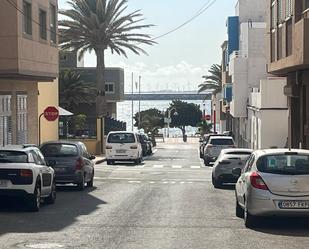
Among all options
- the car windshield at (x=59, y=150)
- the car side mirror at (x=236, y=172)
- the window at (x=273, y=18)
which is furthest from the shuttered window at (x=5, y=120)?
the car side mirror at (x=236, y=172)

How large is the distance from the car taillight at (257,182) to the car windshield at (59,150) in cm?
1101

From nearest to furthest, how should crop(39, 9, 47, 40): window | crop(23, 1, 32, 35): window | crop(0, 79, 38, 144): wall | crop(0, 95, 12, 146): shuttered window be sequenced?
crop(23, 1, 32, 35): window
crop(0, 95, 12, 146): shuttered window
crop(0, 79, 38, 144): wall
crop(39, 9, 47, 40): window

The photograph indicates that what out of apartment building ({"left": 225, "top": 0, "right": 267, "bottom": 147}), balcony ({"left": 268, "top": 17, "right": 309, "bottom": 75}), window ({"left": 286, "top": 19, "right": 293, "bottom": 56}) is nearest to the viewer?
balcony ({"left": 268, "top": 17, "right": 309, "bottom": 75})

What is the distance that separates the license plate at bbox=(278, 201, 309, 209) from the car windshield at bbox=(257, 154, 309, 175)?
555 millimetres

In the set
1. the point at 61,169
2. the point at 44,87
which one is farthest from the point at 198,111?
the point at 61,169

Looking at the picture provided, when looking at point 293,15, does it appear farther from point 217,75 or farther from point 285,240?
point 217,75

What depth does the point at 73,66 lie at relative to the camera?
91625 mm

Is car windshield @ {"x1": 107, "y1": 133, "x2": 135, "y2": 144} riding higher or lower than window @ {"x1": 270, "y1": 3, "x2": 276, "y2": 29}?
lower

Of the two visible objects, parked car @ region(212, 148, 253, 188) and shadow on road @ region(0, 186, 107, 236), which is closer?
shadow on road @ region(0, 186, 107, 236)

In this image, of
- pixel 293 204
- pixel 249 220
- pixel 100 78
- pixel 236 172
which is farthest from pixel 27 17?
pixel 100 78

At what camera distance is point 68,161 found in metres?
24.2

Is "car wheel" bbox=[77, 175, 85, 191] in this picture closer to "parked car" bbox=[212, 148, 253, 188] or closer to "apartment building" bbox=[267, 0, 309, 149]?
"parked car" bbox=[212, 148, 253, 188]

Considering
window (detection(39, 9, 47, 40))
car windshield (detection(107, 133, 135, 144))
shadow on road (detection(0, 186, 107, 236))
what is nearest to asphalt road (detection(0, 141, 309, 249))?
shadow on road (detection(0, 186, 107, 236))

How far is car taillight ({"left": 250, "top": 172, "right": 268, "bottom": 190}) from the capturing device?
46.7 ft
